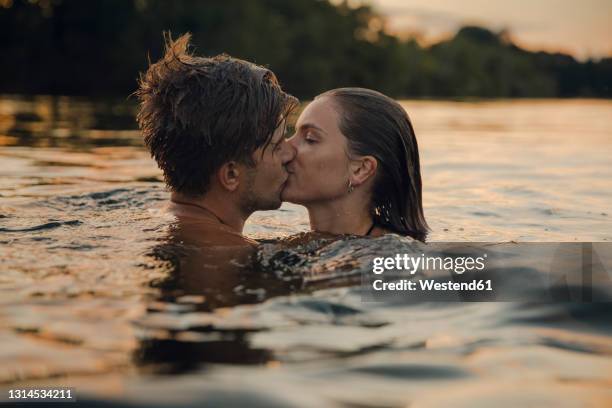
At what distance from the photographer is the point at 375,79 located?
79188 millimetres

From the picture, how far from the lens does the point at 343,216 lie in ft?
18.1

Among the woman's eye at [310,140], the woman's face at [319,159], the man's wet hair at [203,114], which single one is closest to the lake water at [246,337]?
the man's wet hair at [203,114]

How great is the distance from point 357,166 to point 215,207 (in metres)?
1.03

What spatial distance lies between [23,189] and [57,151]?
3.85 meters

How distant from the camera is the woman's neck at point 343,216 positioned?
552 cm

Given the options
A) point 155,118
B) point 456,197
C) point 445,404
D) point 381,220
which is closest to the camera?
point 445,404

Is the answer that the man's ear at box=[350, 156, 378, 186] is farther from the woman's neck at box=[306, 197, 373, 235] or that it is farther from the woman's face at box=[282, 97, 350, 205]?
the woman's neck at box=[306, 197, 373, 235]


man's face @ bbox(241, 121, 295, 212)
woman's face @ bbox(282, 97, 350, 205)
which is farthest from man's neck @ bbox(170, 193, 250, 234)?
woman's face @ bbox(282, 97, 350, 205)

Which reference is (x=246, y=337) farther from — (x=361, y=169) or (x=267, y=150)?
(x=361, y=169)

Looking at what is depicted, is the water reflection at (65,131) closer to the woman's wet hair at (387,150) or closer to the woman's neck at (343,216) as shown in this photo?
the woman's neck at (343,216)

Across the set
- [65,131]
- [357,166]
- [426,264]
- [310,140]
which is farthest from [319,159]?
[65,131]

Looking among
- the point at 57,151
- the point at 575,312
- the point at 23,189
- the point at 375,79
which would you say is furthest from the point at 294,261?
the point at 375,79

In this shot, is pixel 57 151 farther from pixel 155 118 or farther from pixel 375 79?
→ pixel 375 79

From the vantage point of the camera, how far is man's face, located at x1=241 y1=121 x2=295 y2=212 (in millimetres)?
5285
